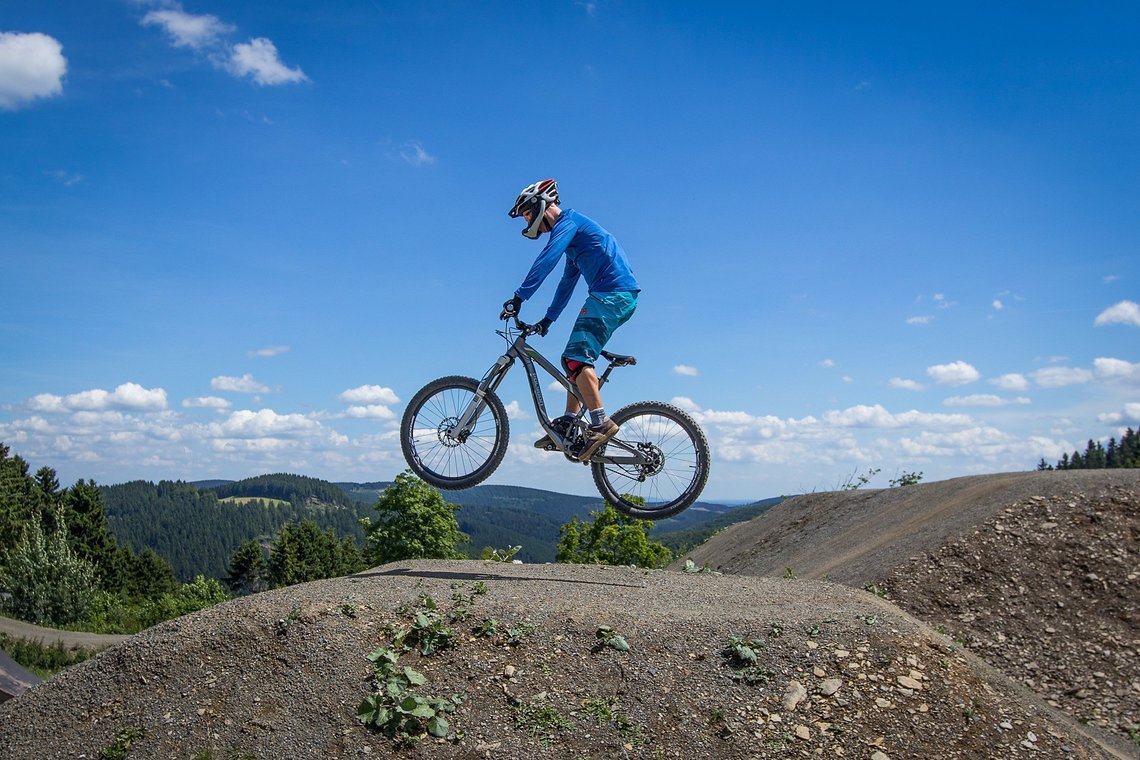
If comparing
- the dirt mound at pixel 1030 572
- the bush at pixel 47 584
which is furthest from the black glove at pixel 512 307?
the bush at pixel 47 584

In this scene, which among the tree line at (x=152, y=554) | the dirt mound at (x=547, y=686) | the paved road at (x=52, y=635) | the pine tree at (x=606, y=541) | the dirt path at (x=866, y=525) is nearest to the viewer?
the dirt mound at (x=547, y=686)

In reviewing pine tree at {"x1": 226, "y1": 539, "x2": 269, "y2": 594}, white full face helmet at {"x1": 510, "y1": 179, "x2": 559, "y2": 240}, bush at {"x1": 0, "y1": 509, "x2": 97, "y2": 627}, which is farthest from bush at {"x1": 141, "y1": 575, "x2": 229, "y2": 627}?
pine tree at {"x1": 226, "y1": 539, "x2": 269, "y2": 594}

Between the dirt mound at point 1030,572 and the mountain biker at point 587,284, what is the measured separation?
5.62 meters

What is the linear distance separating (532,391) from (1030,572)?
7933 millimetres

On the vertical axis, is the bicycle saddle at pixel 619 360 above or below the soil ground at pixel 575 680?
above

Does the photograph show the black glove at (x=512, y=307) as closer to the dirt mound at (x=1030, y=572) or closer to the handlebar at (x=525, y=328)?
the handlebar at (x=525, y=328)

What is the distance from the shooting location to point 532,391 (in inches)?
432

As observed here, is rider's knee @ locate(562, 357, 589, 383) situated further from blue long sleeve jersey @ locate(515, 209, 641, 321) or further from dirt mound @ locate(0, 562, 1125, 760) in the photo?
dirt mound @ locate(0, 562, 1125, 760)

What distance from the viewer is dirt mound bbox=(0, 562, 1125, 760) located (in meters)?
7.14

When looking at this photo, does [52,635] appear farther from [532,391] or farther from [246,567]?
[246,567]

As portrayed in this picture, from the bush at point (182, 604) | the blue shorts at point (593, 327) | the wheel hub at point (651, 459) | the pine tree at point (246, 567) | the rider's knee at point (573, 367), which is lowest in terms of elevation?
the pine tree at point (246, 567)

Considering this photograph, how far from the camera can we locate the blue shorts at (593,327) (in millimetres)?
10461

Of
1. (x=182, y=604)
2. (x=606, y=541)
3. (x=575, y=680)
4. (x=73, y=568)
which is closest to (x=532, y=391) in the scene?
(x=575, y=680)

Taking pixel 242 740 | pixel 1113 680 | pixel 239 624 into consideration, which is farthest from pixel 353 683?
pixel 1113 680
